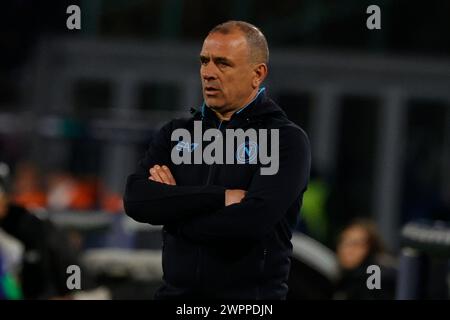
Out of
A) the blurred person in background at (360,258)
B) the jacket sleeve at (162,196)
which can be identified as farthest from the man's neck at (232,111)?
the blurred person in background at (360,258)

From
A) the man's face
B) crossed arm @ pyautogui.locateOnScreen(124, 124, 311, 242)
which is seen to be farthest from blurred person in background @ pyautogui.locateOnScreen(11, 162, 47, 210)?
the man's face

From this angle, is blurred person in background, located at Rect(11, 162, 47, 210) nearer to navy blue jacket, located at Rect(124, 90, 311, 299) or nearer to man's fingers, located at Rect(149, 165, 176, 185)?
man's fingers, located at Rect(149, 165, 176, 185)

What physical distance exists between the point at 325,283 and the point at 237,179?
3.37 meters

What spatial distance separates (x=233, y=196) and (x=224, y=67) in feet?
1.22

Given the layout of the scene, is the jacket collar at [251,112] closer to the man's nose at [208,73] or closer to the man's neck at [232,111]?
the man's neck at [232,111]

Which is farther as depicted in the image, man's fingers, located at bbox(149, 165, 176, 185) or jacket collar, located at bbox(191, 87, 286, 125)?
man's fingers, located at bbox(149, 165, 176, 185)

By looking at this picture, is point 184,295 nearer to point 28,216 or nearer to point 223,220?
point 223,220

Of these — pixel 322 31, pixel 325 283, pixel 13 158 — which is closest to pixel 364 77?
pixel 322 31

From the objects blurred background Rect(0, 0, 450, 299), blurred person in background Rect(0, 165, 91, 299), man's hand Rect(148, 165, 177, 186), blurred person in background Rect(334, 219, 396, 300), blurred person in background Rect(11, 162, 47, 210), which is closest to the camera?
man's hand Rect(148, 165, 177, 186)

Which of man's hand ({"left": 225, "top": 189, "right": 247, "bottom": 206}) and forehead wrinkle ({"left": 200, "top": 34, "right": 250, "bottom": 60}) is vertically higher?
forehead wrinkle ({"left": 200, "top": 34, "right": 250, "bottom": 60})

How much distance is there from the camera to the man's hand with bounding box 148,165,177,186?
12.8 ft

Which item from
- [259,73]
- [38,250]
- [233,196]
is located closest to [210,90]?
[259,73]

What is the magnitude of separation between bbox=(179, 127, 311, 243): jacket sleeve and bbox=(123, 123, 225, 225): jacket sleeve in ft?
0.13
